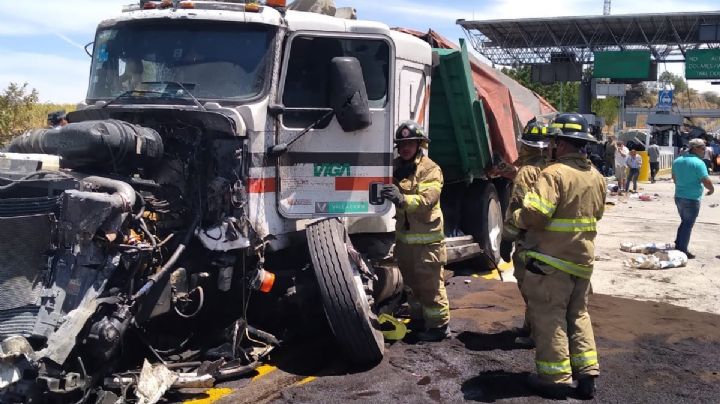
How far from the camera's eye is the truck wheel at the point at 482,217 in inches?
348

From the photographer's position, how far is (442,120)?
8.22 meters

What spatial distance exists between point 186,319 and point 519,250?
7.93ft

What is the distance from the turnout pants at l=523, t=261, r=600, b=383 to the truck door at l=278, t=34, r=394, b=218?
155 cm

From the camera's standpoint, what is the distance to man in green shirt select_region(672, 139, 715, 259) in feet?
34.8

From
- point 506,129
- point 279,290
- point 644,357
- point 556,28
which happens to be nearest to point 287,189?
point 279,290

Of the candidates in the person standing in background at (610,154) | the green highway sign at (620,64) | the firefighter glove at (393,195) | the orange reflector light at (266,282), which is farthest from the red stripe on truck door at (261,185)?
the green highway sign at (620,64)

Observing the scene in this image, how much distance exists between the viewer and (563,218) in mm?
5039

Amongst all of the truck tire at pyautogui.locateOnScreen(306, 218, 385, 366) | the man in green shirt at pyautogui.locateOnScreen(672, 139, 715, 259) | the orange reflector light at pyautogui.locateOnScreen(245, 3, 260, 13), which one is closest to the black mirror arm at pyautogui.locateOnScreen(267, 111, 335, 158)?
the truck tire at pyautogui.locateOnScreen(306, 218, 385, 366)

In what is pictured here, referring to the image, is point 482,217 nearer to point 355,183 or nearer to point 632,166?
point 355,183

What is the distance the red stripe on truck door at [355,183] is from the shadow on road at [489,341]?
1456 mm

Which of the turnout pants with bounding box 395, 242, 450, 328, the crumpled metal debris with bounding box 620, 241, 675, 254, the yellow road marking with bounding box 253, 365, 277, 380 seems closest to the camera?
the yellow road marking with bounding box 253, 365, 277, 380

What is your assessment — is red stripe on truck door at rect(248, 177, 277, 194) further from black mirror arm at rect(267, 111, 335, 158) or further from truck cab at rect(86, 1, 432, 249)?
black mirror arm at rect(267, 111, 335, 158)

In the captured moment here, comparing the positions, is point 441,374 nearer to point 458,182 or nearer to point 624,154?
point 458,182

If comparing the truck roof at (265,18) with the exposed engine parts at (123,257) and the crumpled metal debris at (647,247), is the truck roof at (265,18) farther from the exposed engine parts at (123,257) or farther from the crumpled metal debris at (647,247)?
the crumpled metal debris at (647,247)
